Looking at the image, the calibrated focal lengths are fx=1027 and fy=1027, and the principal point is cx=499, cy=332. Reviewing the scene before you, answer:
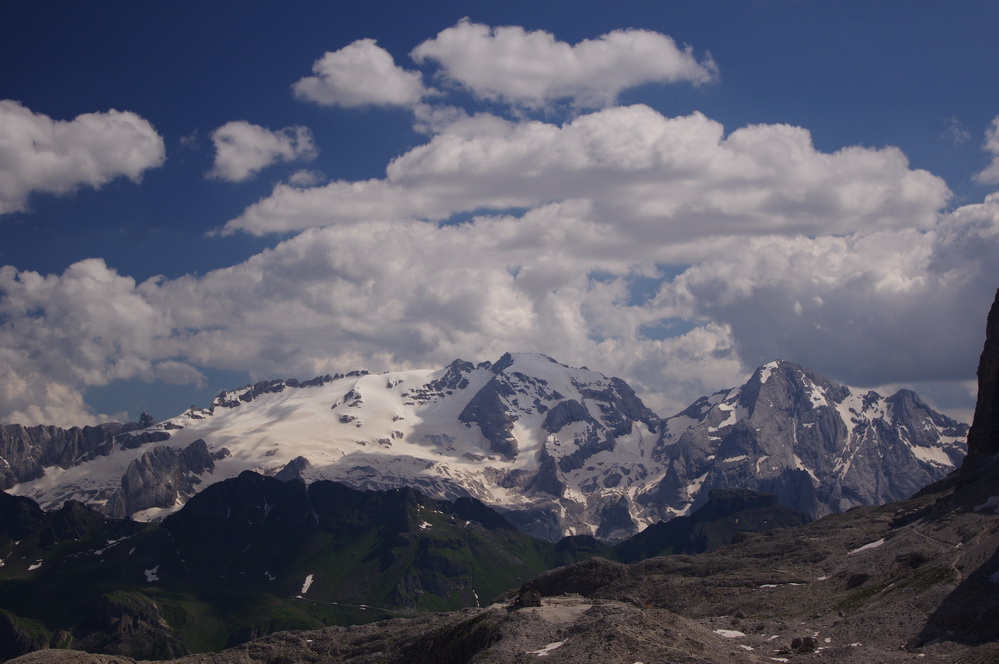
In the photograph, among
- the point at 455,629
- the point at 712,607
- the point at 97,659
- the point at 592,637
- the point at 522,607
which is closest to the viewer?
the point at 592,637

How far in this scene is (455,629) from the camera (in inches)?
5492

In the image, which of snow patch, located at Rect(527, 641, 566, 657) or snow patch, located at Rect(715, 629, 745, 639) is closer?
snow patch, located at Rect(527, 641, 566, 657)

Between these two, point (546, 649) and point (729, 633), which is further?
point (729, 633)

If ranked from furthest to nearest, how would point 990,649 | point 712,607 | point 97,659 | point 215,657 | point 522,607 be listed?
point 215,657, point 712,607, point 97,659, point 522,607, point 990,649

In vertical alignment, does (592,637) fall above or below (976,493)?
below

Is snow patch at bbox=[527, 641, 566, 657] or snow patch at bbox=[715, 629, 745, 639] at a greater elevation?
snow patch at bbox=[527, 641, 566, 657]

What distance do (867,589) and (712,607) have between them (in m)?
31.0

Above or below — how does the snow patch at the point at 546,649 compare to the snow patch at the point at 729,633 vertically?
above

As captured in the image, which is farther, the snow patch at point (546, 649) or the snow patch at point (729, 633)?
the snow patch at point (729, 633)

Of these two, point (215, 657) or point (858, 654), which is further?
point (215, 657)

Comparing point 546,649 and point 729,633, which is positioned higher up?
point 546,649

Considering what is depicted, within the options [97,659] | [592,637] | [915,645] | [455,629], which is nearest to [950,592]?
[915,645]

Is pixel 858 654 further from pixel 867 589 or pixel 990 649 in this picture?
pixel 867 589

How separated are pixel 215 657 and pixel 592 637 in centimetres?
11308
